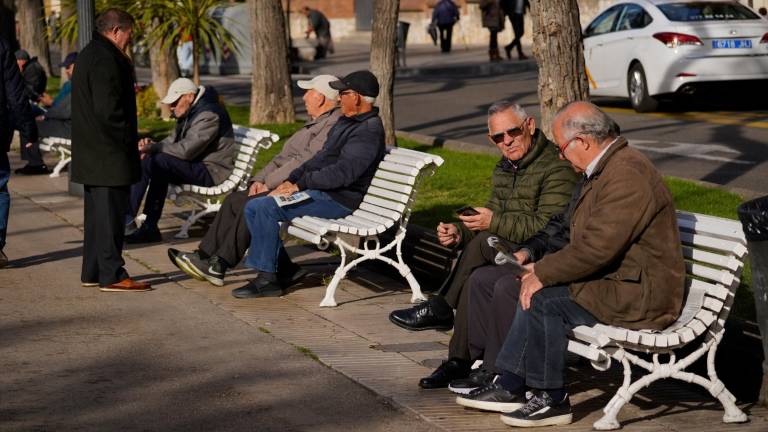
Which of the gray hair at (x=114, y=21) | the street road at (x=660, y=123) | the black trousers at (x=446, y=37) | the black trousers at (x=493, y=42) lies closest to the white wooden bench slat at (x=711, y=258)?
the gray hair at (x=114, y=21)

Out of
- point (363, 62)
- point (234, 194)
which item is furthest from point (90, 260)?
point (363, 62)

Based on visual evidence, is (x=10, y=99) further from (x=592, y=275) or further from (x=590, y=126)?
(x=592, y=275)

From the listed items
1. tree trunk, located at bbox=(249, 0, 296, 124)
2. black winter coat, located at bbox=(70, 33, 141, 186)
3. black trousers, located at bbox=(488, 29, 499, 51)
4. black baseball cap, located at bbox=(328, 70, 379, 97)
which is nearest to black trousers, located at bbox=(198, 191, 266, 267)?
black winter coat, located at bbox=(70, 33, 141, 186)

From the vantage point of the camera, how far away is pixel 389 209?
890 centimetres

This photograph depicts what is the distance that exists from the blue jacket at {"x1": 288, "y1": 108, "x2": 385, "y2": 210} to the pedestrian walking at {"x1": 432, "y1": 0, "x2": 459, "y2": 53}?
30.3 metres

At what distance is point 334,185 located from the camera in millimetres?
9062

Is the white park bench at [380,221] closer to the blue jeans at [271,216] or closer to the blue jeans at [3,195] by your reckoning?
the blue jeans at [271,216]

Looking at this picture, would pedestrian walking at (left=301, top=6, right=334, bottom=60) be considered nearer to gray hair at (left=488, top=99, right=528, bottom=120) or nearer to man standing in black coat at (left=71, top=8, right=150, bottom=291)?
man standing in black coat at (left=71, top=8, right=150, bottom=291)

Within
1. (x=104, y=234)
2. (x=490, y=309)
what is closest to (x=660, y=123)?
(x=104, y=234)

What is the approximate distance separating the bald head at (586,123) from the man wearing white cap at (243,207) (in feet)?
11.5

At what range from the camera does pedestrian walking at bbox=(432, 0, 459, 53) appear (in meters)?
39.3

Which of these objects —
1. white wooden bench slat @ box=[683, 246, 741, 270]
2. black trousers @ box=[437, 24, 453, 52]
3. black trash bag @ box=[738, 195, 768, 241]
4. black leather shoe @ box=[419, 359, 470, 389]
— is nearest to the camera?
black trash bag @ box=[738, 195, 768, 241]

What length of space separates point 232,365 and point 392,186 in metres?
2.20

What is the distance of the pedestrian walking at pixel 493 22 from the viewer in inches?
1331
